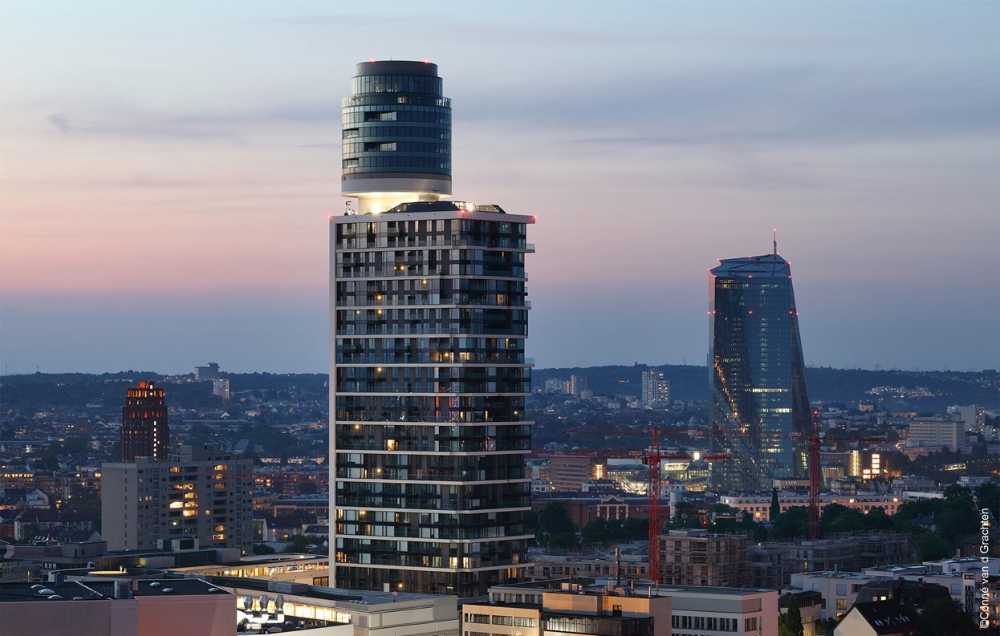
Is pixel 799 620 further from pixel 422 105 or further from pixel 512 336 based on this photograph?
pixel 422 105

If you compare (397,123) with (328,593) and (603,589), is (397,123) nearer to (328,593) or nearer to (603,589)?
(603,589)

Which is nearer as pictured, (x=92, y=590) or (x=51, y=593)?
(x=51, y=593)

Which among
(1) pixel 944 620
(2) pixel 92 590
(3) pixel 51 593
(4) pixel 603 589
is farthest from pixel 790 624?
(3) pixel 51 593

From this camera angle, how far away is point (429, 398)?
160125 mm

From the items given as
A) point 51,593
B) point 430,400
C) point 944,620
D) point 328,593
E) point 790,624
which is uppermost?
point 430,400

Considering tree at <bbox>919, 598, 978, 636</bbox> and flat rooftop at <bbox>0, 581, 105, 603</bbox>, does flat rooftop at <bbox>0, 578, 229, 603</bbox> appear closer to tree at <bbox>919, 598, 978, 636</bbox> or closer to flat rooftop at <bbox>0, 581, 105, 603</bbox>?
flat rooftop at <bbox>0, 581, 105, 603</bbox>

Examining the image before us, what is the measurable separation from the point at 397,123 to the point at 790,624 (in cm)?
4099

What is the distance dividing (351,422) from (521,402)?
34.8 feet

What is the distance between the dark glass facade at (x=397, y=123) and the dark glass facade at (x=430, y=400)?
610 cm

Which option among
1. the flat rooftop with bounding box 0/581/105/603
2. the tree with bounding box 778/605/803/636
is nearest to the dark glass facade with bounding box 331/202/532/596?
the tree with bounding box 778/605/803/636

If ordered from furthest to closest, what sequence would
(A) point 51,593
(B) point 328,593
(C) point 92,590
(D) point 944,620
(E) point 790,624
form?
(E) point 790,624 < (D) point 944,620 < (B) point 328,593 < (C) point 92,590 < (A) point 51,593

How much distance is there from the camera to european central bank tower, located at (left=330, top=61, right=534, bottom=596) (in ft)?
522

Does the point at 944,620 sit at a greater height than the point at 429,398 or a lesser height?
lesser

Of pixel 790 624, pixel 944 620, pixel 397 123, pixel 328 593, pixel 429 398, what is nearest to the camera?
pixel 328 593
